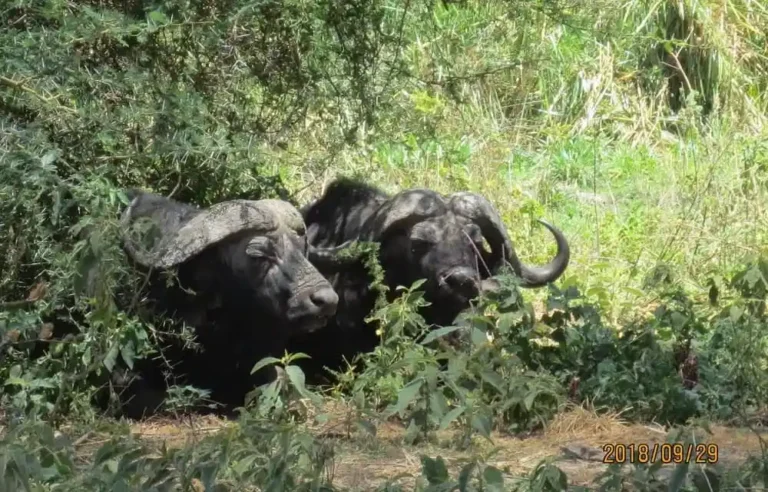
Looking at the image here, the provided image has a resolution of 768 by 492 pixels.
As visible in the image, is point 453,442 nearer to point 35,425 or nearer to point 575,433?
point 575,433

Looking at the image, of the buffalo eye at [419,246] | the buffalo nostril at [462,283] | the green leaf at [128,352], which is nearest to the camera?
the green leaf at [128,352]

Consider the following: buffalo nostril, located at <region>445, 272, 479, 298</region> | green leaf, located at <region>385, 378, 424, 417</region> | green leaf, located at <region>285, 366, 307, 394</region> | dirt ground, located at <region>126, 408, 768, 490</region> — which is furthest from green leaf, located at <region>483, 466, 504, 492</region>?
buffalo nostril, located at <region>445, 272, 479, 298</region>

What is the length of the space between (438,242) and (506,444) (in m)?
1.56

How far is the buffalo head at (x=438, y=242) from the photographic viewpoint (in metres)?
7.23

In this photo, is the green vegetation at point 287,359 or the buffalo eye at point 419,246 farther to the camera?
the buffalo eye at point 419,246

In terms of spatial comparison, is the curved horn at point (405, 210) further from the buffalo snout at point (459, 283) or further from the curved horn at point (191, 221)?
the curved horn at point (191, 221)

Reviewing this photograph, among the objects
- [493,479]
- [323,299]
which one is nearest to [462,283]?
[323,299]

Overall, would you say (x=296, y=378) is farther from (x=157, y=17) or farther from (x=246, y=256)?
(x=157, y=17)

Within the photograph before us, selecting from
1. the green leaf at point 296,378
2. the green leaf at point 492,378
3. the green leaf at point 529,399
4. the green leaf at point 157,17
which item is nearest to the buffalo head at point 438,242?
the green leaf at point 529,399

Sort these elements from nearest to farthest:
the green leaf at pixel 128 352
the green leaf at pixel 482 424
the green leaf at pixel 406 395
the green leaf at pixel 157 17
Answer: the green leaf at pixel 482 424 < the green leaf at pixel 406 395 < the green leaf at pixel 128 352 < the green leaf at pixel 157 17

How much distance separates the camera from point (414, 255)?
731 cm

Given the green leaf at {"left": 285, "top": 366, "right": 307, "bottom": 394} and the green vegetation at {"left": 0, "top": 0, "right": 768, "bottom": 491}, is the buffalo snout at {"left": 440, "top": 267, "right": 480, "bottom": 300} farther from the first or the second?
the green leaf at {"left": 285, "top": 366, "right": 307, "bottom": 394}
